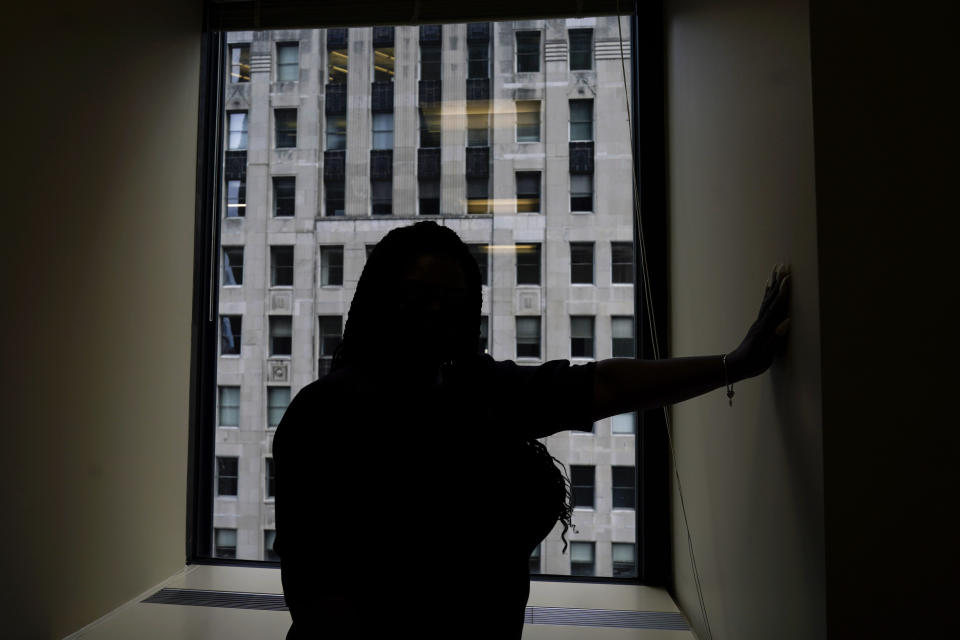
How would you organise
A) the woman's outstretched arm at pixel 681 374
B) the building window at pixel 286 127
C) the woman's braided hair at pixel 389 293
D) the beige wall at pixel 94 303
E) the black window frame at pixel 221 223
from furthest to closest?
the building window at pixel 286 127
the black window frame at pixel 221 223
the beige wall at pixel 94 303
the woman's outstretched arm at pixel 681 374
the woman's braided hair at pixel 389 293

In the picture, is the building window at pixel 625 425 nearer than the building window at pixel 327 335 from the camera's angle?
Yes

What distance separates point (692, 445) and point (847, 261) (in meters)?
0.93

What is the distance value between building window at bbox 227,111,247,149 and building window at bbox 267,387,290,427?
816mm

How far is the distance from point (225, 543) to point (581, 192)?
5.29 feet

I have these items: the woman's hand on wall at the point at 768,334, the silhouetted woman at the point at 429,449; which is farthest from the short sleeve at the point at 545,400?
the woman's hand on wall at the point at 768,334

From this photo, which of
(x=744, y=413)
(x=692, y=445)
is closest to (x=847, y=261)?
(x=744, y=413)

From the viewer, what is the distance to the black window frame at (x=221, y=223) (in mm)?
2082

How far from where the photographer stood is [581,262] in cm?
216

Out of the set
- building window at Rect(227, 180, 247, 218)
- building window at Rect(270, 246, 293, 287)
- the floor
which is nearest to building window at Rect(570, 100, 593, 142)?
building window at Rect(270, 246, 293, 287)

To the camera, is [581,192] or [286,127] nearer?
[581,192]

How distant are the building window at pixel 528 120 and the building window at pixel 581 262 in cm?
36

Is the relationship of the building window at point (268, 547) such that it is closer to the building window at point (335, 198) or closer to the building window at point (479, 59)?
the building window at point (335, 198)

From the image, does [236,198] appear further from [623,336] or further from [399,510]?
[399,510]

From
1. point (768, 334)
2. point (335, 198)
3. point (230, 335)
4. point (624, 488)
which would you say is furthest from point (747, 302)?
point (230, 335)
